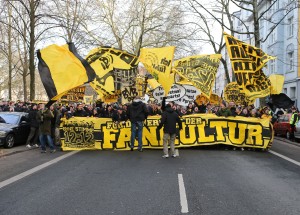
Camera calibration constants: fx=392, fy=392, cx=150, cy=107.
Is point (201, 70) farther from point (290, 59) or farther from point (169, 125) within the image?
point (290, 59)

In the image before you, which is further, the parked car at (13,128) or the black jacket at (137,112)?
the parked car at (13,128)

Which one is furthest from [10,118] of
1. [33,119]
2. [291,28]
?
[291,28]

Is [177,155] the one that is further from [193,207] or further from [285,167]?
[193,207]

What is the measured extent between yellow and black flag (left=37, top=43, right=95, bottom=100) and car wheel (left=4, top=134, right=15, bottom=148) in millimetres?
3451

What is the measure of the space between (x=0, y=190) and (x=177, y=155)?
20.1ft

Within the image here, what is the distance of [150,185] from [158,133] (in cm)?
625

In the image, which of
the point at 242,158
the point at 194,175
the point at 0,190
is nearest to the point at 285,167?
the point at 242,158

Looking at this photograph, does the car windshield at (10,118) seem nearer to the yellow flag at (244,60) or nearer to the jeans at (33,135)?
the jeans at (33,135)

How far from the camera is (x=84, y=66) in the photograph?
1306 centimetres

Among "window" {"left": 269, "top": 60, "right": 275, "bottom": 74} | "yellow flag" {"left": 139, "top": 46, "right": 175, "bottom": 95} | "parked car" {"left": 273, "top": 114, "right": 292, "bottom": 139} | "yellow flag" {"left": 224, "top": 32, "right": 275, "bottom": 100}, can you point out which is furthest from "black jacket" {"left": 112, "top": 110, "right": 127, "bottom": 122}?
"window" {"left": 269, "top": 60, "right": 275, "bottom": 74}

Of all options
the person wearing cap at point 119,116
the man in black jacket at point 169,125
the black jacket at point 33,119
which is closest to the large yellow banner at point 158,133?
the person wearing cap at point 119,116

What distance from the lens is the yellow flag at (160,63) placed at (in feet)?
46.1

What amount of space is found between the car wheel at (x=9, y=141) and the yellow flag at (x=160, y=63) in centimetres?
570

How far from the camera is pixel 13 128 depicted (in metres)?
15.1
